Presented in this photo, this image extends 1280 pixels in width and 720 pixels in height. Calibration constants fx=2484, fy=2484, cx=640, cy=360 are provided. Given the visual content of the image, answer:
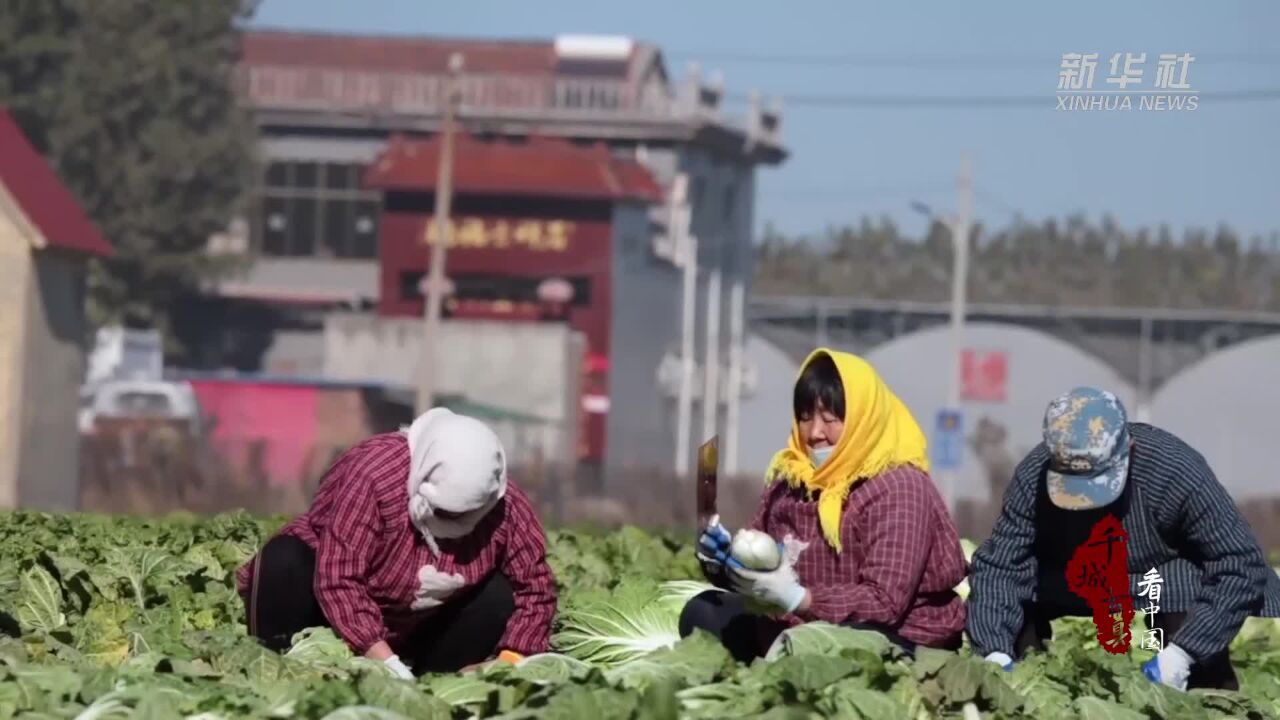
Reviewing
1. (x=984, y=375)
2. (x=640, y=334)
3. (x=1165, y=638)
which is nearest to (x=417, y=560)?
(x=1165, y=638)

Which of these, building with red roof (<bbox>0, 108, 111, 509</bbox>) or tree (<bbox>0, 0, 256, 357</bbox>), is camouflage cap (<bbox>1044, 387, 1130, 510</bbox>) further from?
tree (<bbox>0, 0, 256, 357</bbox>)

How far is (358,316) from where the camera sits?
6538 centimetres

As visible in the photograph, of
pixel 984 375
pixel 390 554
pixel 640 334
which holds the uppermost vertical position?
pixel 390 554

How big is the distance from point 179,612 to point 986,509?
38.2 m

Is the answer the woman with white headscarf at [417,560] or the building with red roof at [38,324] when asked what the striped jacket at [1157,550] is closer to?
the woman with white headscarf at [417,560]

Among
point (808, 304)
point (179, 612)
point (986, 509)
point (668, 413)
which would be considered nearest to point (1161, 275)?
point (808, 304)

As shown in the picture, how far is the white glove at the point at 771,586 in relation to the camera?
671cm

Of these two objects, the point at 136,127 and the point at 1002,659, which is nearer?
the point at 1002,659

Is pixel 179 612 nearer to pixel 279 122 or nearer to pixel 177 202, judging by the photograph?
pixel 177 202

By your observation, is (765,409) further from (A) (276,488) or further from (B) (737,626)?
(B) (737,626)

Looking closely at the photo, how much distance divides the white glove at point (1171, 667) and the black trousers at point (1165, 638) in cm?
12

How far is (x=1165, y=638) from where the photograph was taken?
7.80 meters

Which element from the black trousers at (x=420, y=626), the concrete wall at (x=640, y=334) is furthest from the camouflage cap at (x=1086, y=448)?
the concrete wall at (x=640, y=334)

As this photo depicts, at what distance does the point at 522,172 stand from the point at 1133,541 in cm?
6488
